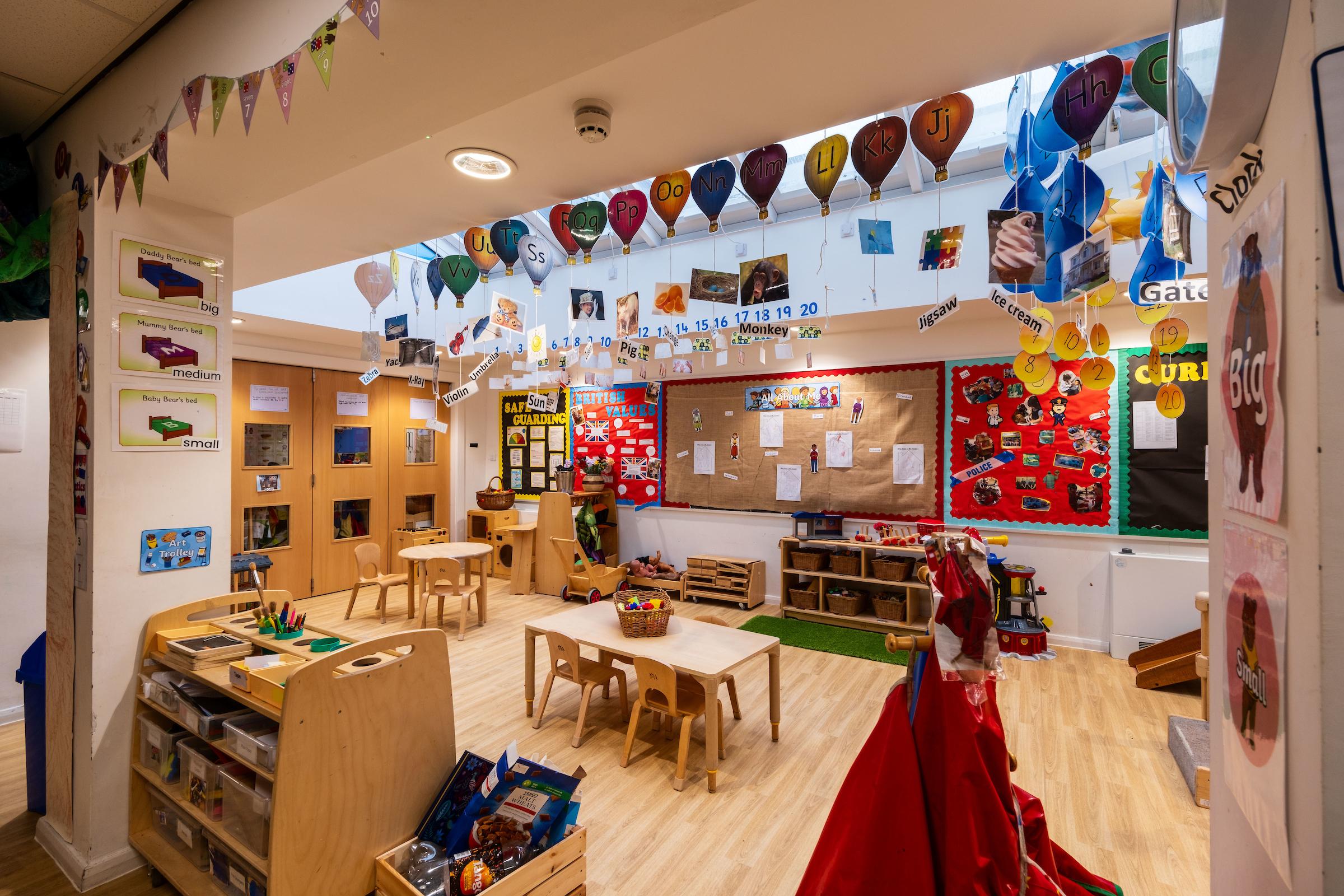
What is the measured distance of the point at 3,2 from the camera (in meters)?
1.58

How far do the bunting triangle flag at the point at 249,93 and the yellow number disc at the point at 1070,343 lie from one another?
3.47 metres

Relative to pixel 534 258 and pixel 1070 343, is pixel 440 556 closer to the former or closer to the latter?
pixel 534 258

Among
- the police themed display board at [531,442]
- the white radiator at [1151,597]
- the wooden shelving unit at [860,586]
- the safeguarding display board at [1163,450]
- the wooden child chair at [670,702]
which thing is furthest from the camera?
the police themed display board at [531,442]

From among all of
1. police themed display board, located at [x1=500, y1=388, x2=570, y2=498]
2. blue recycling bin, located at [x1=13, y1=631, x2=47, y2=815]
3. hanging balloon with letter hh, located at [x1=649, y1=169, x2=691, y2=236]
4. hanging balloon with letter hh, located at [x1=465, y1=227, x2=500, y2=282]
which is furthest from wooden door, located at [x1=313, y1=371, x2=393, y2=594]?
hanging balloon with letter hh, located at [x1=649, y1=169, x2=691, y2=236]

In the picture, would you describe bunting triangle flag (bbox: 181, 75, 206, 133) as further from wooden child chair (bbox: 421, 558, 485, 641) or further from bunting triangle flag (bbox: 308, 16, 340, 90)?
wooden child chair (bbox: 421, 558, 485, 641)

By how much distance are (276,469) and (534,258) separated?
435cm

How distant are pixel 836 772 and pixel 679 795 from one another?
2.45 feet

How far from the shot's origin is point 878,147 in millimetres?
2154

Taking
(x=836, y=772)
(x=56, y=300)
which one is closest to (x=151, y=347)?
(x=56, y=300)

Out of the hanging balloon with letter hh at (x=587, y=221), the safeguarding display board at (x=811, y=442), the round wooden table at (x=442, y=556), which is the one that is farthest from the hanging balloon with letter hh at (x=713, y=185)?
the round wooden table at (x=442, y=556)

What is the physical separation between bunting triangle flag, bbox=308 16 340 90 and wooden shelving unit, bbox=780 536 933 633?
4508 millimetres

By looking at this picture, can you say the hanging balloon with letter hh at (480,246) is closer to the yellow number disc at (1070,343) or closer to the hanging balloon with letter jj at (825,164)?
the hanging balloon with letter jj at (825,164)

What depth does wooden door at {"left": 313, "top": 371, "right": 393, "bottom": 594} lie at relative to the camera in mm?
6094

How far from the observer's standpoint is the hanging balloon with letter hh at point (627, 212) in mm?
2586
